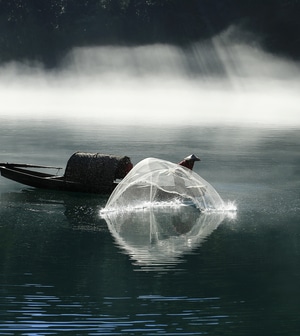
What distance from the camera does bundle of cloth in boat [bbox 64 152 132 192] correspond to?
117ft

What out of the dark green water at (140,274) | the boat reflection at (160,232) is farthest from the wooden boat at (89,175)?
the boat reflection at (160,232)

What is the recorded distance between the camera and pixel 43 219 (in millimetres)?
30125

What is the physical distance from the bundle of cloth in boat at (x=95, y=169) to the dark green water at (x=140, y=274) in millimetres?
731

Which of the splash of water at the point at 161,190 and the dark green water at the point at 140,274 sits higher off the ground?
the splash of water at the point at 161,190

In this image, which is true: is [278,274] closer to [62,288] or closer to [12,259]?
[62,288]

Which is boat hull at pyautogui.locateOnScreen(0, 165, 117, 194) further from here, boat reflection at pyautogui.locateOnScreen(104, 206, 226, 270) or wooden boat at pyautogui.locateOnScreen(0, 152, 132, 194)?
boat reflection at pyautogui.locateOnScreen(104, 206, 226, 270)

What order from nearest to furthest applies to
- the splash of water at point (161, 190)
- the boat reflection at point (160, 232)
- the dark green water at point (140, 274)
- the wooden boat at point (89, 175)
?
the dark green water at point (140, 274) → the boat reflection at point (160, 232) → the splash of water at point (161, 190) → the wooden boat at point (89, 175)

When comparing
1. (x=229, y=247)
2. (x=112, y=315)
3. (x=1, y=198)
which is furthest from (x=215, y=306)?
(x=1, y=198)

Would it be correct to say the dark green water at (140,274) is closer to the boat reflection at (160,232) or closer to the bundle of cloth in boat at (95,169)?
the boat reflection at (160,232)

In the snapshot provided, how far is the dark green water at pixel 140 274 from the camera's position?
18.4 m

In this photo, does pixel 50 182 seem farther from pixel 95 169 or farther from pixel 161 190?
pixel 161 190

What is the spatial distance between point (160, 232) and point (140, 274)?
597 centimetres

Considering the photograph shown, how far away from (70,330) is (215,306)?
3.59 metres

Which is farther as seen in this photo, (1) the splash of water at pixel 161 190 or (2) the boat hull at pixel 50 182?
(2) the boat hull at pixel 50 182
